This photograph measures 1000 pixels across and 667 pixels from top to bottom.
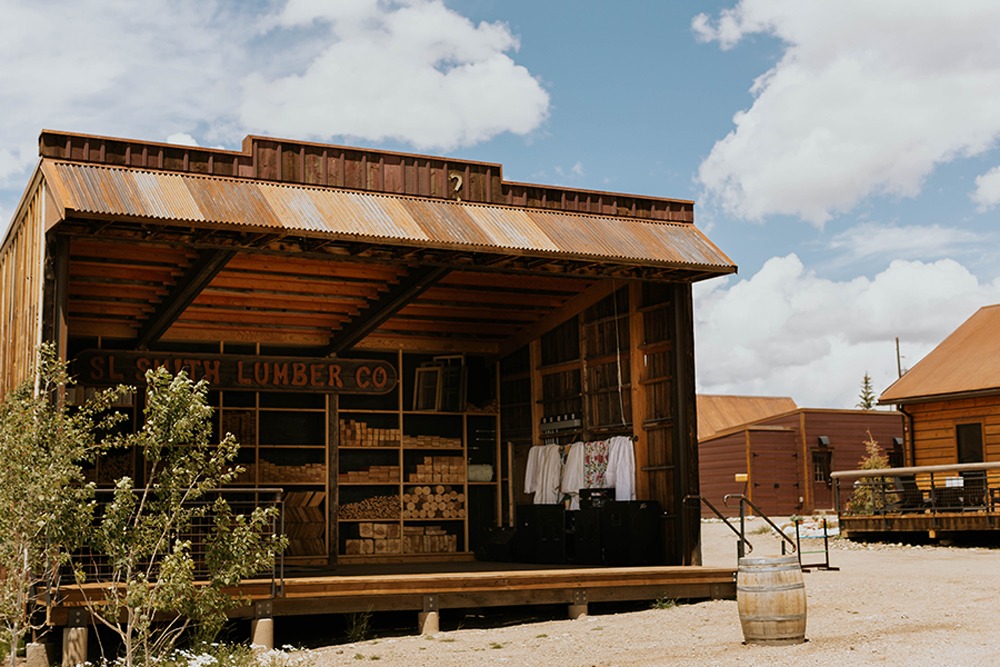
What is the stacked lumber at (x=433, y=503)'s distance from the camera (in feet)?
60.5

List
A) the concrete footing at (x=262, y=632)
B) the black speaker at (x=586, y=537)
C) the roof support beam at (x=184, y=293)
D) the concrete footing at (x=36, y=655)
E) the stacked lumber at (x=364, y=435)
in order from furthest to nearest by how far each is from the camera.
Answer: the stacked lumber at (x=364, y=435), the black speaker at (x=586, y=537), the roof support beam at (x=184, y=293), the concrete footing at (x=262, y=632), the concrete footing at (x=36, y=655)

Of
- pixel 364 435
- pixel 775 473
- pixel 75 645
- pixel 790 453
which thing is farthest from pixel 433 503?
pixel 790 453

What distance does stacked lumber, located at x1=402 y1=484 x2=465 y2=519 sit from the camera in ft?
60.5

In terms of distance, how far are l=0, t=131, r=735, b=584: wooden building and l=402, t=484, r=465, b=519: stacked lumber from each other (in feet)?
0.11

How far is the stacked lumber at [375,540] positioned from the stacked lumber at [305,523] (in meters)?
0.57

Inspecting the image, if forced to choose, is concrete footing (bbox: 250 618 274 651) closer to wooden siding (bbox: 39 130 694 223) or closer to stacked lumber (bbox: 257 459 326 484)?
wooden siding (bbox: 39 130 694 223)

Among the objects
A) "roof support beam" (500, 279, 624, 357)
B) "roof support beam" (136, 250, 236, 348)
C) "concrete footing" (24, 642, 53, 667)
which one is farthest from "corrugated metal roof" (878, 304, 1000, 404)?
"concrete footing" (24, 642, 53, 667)

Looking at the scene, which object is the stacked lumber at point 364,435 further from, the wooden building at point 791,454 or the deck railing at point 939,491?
the wooden building at point 791,454

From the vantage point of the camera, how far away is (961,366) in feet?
81.1

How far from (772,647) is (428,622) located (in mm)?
3875

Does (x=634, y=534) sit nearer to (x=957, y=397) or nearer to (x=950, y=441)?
(x=957, y=397)

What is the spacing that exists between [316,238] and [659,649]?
530cm

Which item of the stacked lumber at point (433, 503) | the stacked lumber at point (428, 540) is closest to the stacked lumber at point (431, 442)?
the stacked lumber at point (433, 503)

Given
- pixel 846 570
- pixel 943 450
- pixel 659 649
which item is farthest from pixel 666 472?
pixel 943 450
